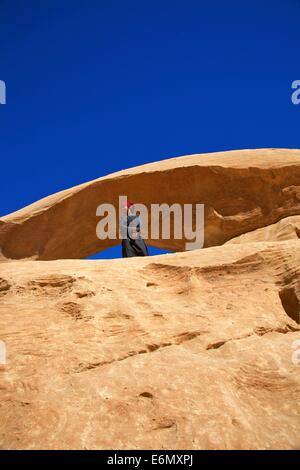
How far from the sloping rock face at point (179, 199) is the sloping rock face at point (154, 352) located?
622 cm

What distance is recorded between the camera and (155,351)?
4.16 m

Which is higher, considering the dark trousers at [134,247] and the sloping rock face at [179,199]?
the sloping rock face at [179,199]

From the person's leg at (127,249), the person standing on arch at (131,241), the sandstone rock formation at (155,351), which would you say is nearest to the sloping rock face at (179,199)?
the person standing on arch at (131,241)

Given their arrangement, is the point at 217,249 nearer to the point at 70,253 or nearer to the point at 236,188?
the point at 236,188

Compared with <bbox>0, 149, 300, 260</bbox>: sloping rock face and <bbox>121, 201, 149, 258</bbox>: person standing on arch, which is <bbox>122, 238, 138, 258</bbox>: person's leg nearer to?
<bbox>121, 201, 149, 258</bbox>: person standing on arch

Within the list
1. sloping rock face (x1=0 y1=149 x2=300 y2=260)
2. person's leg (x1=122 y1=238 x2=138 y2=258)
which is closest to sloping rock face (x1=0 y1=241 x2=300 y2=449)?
person's leg (x1=122 y1=238 x2=138 y2=258)

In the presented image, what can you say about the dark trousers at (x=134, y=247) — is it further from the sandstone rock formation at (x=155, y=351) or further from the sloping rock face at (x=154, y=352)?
the sloping rock face at (x=154, y=352)

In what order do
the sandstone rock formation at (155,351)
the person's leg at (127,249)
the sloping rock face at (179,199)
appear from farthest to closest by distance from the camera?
the sloping rock face at (179,199)
the person's leg at (127,249)
the sandstone rock formation at (155,351)

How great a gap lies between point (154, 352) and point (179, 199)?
9.01m

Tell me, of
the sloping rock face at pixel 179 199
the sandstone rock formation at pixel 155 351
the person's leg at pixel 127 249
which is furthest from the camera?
the sloping rock face at pixel 179 199

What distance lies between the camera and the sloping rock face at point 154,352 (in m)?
3.20

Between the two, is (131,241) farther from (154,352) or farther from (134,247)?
(154,352)

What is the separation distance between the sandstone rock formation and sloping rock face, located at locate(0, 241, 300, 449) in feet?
0.04

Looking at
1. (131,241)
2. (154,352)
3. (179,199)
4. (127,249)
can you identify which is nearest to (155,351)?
(154,352)
